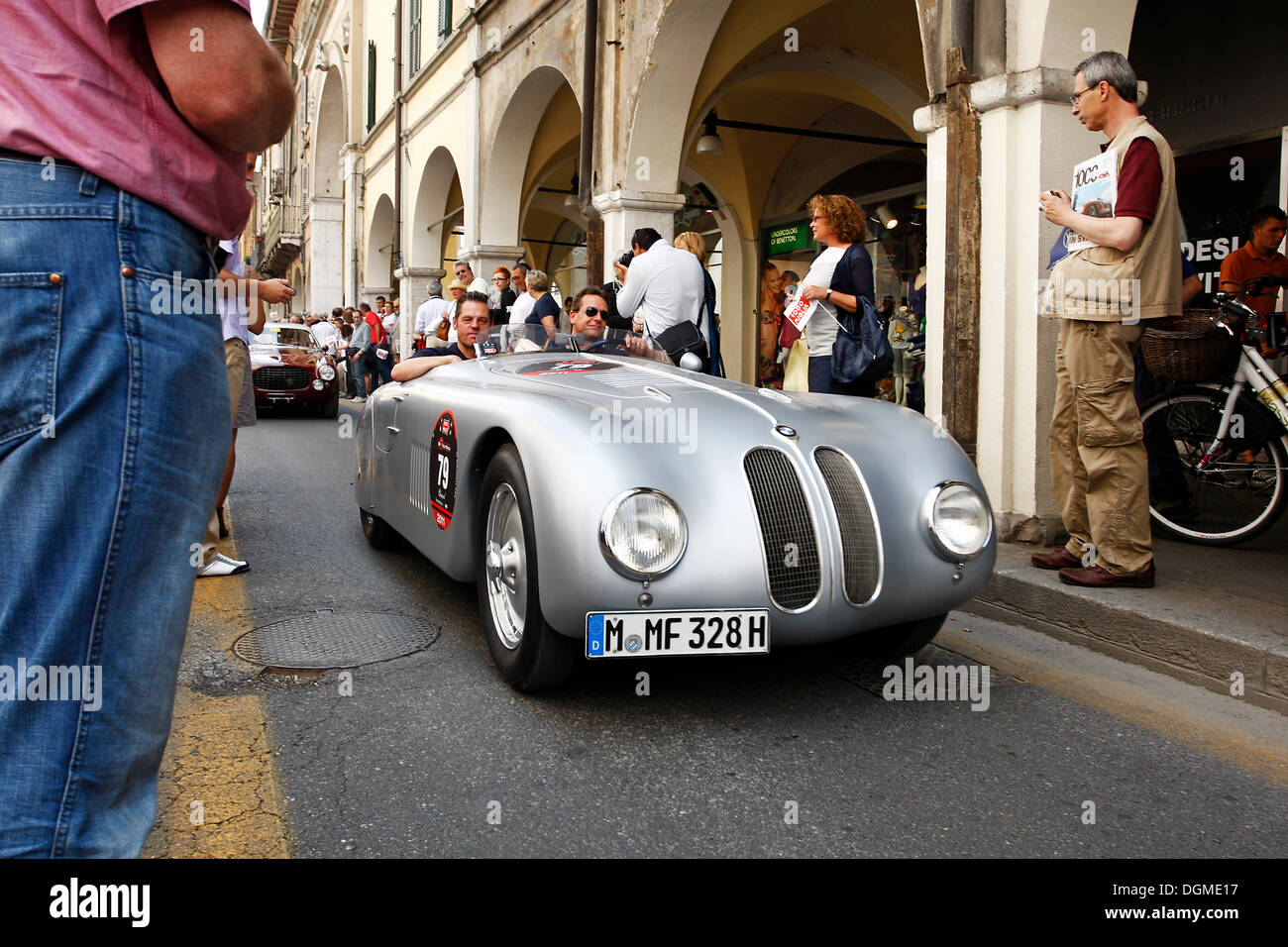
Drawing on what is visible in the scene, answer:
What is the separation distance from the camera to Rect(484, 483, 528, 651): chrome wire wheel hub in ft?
10.5

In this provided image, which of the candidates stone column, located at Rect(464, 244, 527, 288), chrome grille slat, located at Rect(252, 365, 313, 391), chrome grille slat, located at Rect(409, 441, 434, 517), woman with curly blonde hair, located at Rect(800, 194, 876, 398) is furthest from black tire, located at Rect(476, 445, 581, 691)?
stone column, located at Rect(464, 244, 527, 288)

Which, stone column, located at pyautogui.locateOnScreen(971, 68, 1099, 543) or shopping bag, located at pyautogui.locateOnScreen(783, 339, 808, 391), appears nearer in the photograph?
stone column, located at pyautogui.locateOnScreen(971, 68, 1099, 543)

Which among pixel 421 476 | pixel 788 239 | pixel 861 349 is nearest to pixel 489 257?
pixel 788 239

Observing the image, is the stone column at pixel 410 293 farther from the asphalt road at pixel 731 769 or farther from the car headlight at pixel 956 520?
the car headlight at pixel 956 520

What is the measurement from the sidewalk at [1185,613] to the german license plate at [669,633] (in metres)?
1.72

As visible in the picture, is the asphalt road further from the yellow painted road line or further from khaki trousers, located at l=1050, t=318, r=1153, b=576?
khaki trousers, located at l=1050, t=318, r=1153, b=576

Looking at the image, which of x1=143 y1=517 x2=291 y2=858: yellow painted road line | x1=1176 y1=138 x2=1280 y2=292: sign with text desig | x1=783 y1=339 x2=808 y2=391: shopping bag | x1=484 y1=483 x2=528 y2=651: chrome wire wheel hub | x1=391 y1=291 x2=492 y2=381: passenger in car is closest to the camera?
x1=143 y1=517 x2=291 y2=858: yellow painted road line

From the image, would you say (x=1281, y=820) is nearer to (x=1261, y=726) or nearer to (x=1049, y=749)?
(x=1049, y=749)

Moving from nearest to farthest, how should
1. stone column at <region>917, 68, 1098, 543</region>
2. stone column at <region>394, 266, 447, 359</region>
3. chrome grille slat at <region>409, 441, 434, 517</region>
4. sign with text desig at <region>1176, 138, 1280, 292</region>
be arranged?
chrome grille slat at <region>409, 441, 434, 517</region>
stone column at <region>917, 68, 1098, 543</region>
sign with text desig at <region>1176, 138, 1280, 292</region>
stone column at <region>394, 266, 447, 359</region>

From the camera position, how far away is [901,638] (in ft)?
11.3

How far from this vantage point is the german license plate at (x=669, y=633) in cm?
277

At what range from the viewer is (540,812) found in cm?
237

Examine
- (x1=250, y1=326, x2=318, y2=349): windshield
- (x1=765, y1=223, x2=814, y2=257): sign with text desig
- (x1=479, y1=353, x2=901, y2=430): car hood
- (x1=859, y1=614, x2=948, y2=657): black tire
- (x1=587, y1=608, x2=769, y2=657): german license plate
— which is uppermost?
(x1=765, y1=223, x2=814, y2=257): sign with text desig
